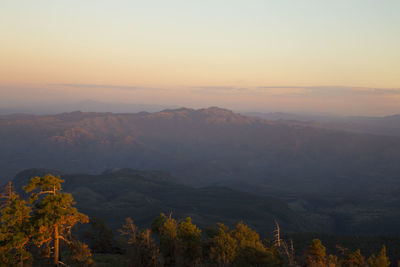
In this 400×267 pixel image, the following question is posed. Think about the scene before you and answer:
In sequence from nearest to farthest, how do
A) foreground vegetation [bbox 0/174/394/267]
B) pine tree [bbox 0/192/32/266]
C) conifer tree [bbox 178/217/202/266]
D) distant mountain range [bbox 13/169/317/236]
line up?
pine tree [bbox 0/192/32/266] < foreground vegetation [bbox 0/174/394/267] < conifer tree [bbox 178/217/202/266] < distant mountain range [bbox 13/169/317/236]

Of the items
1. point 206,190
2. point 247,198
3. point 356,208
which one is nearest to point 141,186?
point 206,190

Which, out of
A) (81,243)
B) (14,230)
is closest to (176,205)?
(81,243)

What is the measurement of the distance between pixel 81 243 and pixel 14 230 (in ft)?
17.3

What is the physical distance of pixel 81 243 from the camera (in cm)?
2653

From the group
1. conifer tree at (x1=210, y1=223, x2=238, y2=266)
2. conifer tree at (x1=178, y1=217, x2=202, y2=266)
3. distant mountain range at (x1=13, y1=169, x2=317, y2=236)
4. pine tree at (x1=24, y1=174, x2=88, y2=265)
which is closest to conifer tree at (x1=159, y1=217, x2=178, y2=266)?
conifer tree at (x1=178, y1=217, x2=202, y2=266)

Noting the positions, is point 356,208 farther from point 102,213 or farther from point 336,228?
point 102,213

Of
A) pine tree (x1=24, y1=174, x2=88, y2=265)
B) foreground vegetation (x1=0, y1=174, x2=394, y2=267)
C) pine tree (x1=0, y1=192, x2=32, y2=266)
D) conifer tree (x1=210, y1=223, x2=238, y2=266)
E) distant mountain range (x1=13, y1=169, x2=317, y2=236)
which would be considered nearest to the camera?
pine tree (x1=0, y1=192, x2=32, y2=266)

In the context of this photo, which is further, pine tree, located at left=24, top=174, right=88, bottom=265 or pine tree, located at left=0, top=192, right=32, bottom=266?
pine tree, located at left=24, top=174, right=88, bottom=265

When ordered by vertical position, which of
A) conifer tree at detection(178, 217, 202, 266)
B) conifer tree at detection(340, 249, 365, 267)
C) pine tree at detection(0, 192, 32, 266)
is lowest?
conifer tree at detection(340, 249, 365, 267)

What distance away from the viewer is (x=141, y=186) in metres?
190

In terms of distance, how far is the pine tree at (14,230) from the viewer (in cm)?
2264

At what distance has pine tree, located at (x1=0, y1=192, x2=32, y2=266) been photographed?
2264 cm

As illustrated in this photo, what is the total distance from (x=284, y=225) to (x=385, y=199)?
302ft

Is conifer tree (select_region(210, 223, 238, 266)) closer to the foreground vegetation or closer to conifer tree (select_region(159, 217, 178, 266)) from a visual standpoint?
the foreground vegetation
